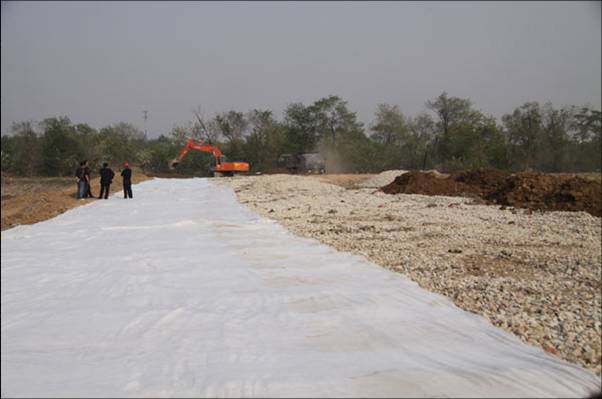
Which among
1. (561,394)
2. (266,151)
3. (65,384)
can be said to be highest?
(266,151)

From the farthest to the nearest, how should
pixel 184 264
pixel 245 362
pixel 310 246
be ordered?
pixel 310 246, pixel 184 264, pixel 245 362

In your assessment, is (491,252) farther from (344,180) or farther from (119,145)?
(119,145)

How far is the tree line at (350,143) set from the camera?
26.5 meters

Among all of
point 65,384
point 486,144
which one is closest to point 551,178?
point 65,384

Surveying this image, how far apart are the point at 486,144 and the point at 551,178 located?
21.6 meters

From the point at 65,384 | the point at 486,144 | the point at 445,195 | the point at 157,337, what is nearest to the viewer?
the point at 65,384

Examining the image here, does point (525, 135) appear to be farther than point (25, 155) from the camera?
Yes

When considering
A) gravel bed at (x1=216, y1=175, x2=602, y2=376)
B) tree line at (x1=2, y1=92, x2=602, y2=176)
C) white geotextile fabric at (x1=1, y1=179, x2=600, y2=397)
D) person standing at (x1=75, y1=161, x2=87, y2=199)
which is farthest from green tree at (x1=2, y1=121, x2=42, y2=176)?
white geotextile fabric at (x1=1, y1=179, x2=600, y2=397)

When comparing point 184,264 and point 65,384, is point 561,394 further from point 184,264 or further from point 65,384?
point 184,264

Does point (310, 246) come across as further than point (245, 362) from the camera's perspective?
Yes

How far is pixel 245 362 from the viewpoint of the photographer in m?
2.29

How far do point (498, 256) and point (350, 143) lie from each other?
32.3 meters

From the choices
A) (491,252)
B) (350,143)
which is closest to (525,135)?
(350,143)

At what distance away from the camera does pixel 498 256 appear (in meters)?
5.50
